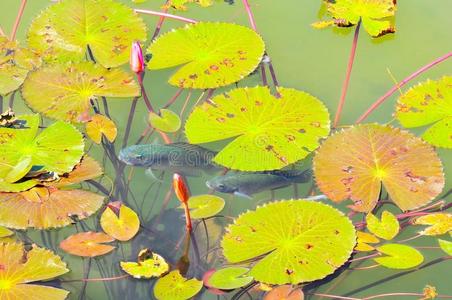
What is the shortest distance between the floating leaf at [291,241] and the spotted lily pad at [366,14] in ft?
3.23

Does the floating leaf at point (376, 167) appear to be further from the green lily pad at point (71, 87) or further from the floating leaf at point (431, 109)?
the green lily pad at point (71, 87)

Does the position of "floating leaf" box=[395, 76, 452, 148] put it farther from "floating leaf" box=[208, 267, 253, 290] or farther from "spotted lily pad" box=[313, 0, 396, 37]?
"floating leaf" box=[208, 267, 253, 290]

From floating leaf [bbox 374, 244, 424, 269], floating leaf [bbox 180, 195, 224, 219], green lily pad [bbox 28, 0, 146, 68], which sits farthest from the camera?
green lily pad [bbox 28, 0, 146, 68]

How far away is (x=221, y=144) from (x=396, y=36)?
92 centimetres

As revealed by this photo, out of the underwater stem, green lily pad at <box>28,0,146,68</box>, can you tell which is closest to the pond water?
the underwater stem

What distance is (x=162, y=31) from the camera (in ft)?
7.93

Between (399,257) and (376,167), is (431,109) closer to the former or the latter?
(376,167)

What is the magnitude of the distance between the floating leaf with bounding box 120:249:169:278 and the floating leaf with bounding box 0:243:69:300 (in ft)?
0.54

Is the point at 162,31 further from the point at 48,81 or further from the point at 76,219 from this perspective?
the point at 76,219

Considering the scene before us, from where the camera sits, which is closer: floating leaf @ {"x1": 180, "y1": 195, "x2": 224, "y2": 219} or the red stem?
floating leaf @ {"x1": 180, "y1": 195, "x2": 224, "y2": 219}

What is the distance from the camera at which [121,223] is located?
1.71m

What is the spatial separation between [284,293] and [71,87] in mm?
1005

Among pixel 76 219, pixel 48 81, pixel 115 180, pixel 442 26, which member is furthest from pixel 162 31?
pixel 442 26

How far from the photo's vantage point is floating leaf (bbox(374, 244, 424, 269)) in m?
1.63
